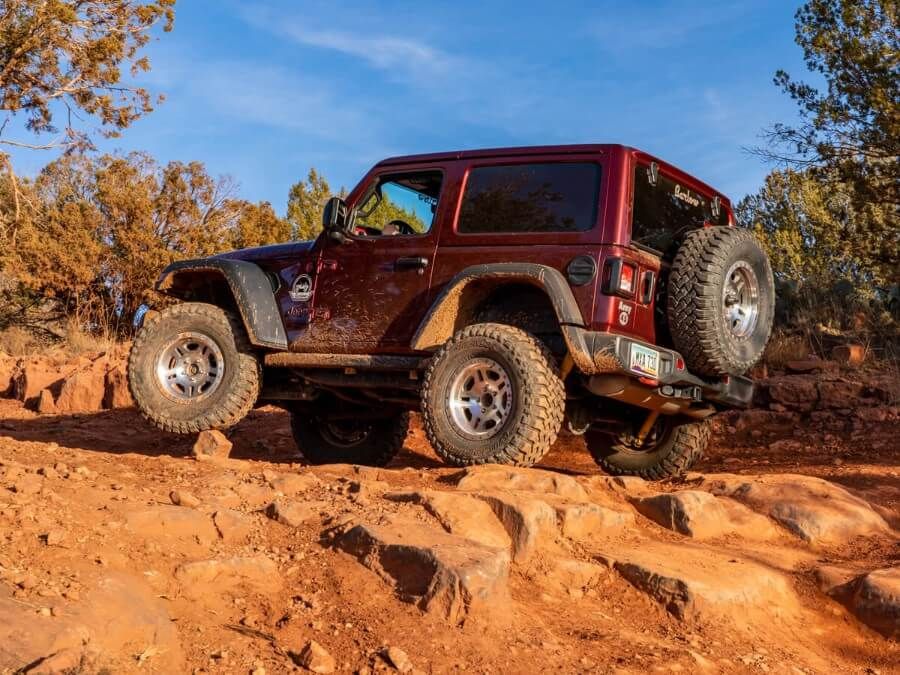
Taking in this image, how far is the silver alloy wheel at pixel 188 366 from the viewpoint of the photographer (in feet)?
21.8

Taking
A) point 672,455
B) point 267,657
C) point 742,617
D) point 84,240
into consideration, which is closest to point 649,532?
point 742,617

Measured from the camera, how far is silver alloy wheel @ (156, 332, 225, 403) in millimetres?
6633

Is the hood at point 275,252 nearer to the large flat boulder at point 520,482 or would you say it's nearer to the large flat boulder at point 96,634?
the large flat boulder at point 520,482

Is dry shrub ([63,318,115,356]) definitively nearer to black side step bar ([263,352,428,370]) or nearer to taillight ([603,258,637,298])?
black side step bar ([263,352,428,370])

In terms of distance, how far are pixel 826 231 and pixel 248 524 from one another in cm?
933

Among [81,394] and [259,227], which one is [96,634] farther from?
[259,227]

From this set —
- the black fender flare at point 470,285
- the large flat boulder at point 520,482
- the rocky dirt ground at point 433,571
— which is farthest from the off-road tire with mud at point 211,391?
the large flat boulder at point 520,482

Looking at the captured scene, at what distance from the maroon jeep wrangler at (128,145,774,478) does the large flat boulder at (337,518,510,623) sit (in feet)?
5.01

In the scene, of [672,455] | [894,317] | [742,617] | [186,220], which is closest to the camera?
[742,617]

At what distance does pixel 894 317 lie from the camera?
1184 centimetres

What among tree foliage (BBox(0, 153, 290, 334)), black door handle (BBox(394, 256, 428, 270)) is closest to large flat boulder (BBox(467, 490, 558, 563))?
black door handle (BBox(394, 256, 428, 270))

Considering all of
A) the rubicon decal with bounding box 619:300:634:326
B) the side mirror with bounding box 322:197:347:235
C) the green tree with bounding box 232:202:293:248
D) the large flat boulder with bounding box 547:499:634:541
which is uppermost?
the green tree with bounding box 232:202:293:248

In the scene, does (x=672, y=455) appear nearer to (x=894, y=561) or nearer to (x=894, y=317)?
(x=894, y=561)

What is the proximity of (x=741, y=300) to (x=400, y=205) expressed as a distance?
2.41 metres
